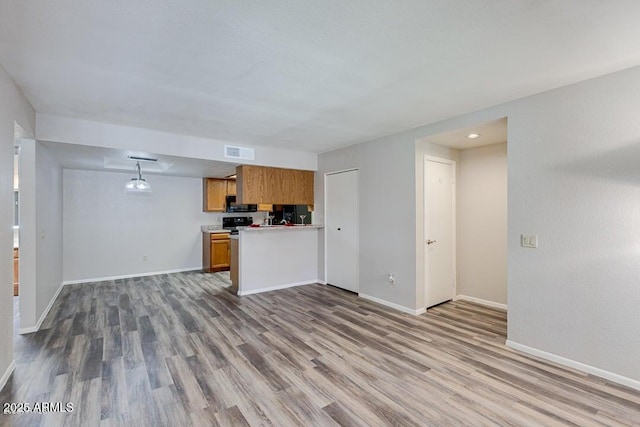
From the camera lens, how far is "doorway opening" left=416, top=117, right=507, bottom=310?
13.1ft

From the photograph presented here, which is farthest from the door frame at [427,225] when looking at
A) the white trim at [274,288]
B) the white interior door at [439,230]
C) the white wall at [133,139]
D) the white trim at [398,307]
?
the white wall at [133,139]

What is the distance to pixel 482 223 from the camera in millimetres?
4250

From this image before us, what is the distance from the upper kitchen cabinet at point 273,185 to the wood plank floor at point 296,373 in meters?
1.93

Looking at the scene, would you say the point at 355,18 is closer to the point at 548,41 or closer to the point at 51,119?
the point at 548,41

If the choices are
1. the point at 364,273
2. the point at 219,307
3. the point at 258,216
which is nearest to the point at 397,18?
the point at 364,273

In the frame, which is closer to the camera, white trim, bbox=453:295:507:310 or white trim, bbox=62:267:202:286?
white trim, bbox=453:295:507:310

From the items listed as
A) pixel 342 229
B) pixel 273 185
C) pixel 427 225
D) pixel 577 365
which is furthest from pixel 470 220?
pixel 273 185

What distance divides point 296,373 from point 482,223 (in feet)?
11.0

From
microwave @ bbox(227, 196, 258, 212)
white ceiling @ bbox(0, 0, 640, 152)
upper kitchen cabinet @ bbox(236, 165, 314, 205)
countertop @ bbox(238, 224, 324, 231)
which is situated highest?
white ceiling @ bbox(0, 0, 640, 152)

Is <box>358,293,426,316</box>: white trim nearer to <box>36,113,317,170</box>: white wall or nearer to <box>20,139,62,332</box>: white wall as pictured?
<box>36,113,317,170</box>: white wall

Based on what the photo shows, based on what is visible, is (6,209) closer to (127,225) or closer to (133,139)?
(133,139)

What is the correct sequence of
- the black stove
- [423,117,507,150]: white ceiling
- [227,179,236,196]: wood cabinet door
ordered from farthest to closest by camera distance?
the black stove, [227,179,236,196]: wood cabinet door, [423,117,507,150]: white ceiling

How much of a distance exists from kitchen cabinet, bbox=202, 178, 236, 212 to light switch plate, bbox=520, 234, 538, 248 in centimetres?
588

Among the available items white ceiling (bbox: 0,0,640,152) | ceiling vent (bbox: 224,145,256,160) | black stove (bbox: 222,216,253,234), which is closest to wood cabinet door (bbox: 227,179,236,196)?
black stove (bbox: 222,216,253,234)
